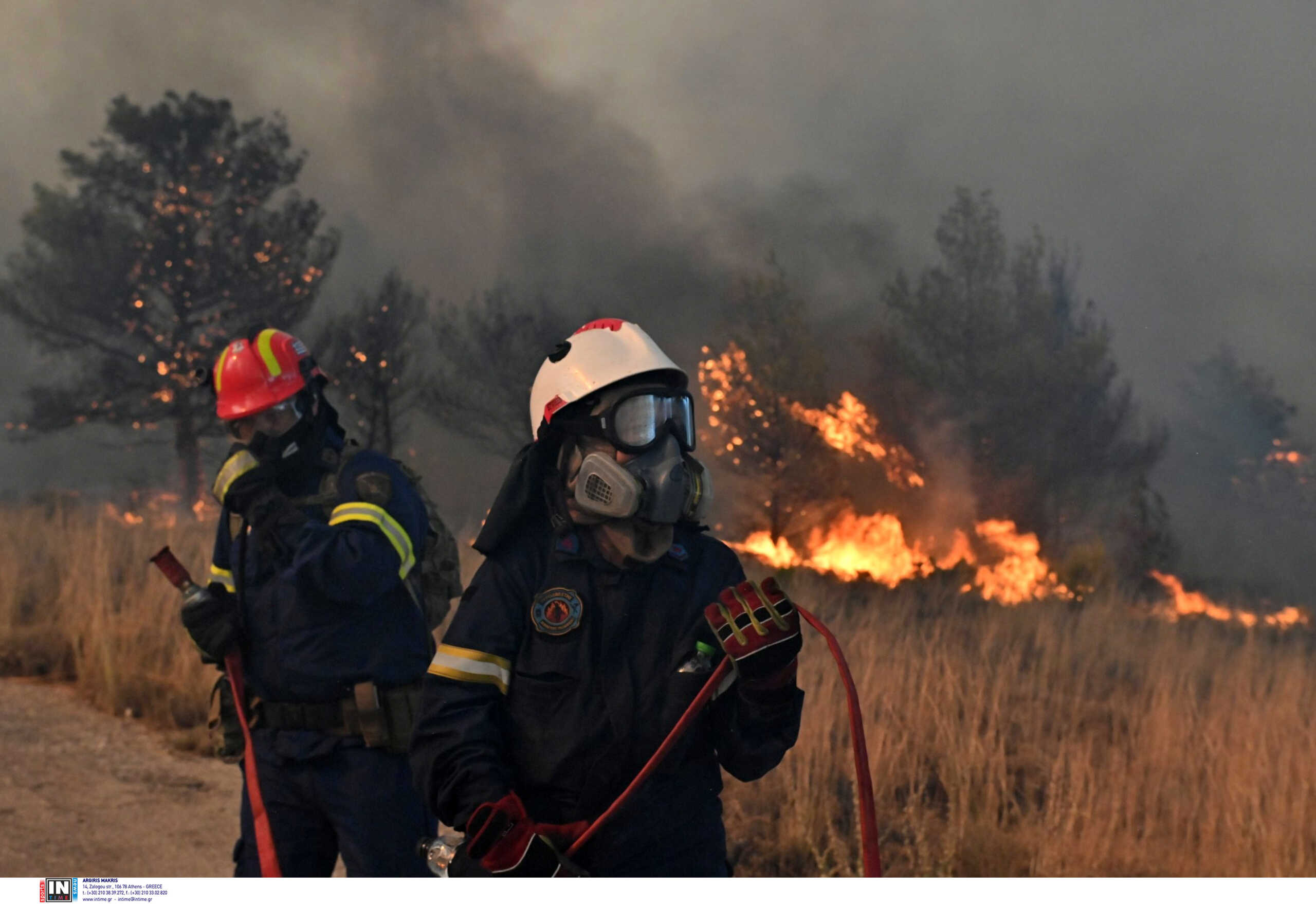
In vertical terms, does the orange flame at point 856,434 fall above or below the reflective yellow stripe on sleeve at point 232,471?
above

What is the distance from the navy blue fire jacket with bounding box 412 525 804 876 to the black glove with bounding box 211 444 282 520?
1.14 metres

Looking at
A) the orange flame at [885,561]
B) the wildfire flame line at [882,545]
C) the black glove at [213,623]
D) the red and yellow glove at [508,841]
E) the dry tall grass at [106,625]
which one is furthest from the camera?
the wildfire flame line at [882,545]

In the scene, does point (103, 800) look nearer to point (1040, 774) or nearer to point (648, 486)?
point (648, 486)

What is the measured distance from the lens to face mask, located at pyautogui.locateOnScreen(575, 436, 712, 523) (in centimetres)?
206

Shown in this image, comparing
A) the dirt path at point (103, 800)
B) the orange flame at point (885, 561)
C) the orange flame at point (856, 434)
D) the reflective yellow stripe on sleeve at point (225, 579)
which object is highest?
the orange flame at point (856, 434)

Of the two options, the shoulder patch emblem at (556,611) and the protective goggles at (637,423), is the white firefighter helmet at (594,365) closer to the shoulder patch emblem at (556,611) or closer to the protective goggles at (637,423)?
the protective goggles at (637,423)

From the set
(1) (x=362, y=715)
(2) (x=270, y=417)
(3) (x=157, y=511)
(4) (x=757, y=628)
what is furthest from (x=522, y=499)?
(3) (x=157, y=511)

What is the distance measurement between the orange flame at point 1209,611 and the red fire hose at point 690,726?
12985 mm

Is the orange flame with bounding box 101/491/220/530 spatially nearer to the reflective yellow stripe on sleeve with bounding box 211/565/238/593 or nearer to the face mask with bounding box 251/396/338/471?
the reflective yellow stripe on sleeve with bounding box 211/565/238/593

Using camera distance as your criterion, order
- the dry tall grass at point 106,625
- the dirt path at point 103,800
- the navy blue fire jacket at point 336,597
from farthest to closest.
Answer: the dry tall grass at point 106,625, the dirt path at point 103,800, the navy blue fire jacket at point 336,597

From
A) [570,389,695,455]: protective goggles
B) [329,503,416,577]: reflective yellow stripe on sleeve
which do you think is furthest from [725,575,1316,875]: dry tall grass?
[570,389,695,455]: protective goggles

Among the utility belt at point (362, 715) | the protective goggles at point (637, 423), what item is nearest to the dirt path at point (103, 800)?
the utility belt at point (362, 715)

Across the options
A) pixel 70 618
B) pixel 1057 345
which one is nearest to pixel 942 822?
pixel 70 618

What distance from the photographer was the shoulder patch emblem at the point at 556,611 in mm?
2041
